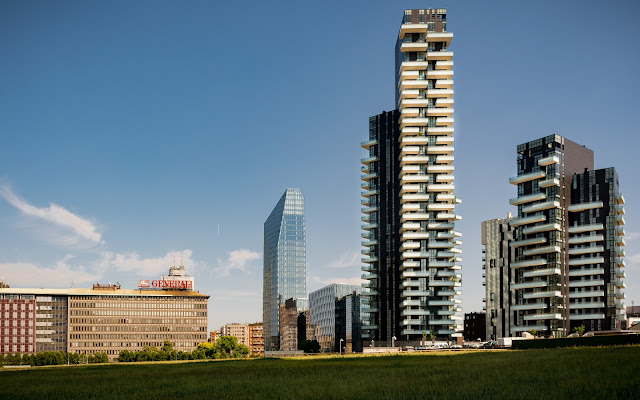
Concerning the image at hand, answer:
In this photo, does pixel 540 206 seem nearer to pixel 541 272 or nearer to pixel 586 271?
pixel 541 272

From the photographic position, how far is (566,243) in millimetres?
177625

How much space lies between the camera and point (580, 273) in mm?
173125

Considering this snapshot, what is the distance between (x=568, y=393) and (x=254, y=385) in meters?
23.4

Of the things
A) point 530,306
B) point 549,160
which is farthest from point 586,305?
point 549,160

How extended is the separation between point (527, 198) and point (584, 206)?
15.2 metres

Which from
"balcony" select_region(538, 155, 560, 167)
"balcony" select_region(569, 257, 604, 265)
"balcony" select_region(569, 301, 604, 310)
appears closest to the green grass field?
"balcony" select_region(569, 301, 604, 310)

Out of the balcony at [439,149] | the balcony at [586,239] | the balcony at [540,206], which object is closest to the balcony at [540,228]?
the balcony at [540,206]

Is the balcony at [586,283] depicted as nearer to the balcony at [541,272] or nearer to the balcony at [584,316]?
the balcony at [541,272]

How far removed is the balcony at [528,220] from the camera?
178250 mm

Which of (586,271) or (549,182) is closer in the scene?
(586,271)

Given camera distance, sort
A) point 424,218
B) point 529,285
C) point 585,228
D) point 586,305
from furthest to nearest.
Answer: point 424,218, point 529,285, point 585,228, point 586,305

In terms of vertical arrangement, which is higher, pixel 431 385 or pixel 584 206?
pixel 584 206

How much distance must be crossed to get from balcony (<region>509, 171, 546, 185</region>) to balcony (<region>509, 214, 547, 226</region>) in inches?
419

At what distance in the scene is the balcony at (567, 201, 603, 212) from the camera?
570 ft
